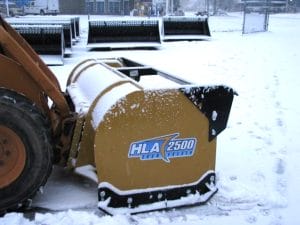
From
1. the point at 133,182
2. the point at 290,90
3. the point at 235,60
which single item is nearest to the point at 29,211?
the point at 133,182

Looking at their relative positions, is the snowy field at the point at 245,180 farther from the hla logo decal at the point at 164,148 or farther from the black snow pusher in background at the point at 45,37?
the black snow pusher in background at the point at 45,37

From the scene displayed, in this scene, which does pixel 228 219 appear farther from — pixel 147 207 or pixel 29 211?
pixel 29 211

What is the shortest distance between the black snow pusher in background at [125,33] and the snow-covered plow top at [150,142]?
1065 centimetres

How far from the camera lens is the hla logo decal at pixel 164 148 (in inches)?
128

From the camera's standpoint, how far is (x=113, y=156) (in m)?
3.20

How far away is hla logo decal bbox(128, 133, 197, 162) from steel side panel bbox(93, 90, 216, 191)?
1.1 inches

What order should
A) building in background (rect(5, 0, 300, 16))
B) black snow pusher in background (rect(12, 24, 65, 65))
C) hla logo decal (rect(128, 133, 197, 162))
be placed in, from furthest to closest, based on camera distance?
building in background (rect(5, 0, 300, 16)), black snow pusher in background (rect(12, 24, 65, 65)), hla logo decal (rect(128, 133, 197, 162))

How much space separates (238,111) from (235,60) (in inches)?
231

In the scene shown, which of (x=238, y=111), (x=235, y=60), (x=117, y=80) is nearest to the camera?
(x=117, y=80)

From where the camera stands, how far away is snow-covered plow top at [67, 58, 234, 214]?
3186 millimetres

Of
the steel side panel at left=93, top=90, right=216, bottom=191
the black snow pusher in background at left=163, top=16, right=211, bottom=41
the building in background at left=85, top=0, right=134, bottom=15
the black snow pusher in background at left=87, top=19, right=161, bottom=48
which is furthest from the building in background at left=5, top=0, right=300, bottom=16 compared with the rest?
the steel side panel at left=93, top=90, right=216, bottom=191

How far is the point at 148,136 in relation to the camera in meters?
3.28

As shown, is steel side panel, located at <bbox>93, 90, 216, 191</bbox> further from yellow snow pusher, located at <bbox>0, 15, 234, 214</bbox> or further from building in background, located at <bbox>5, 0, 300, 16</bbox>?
building in background, located at <bbox>5, 0, 300, 16</bbox>

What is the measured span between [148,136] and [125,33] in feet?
38.7
